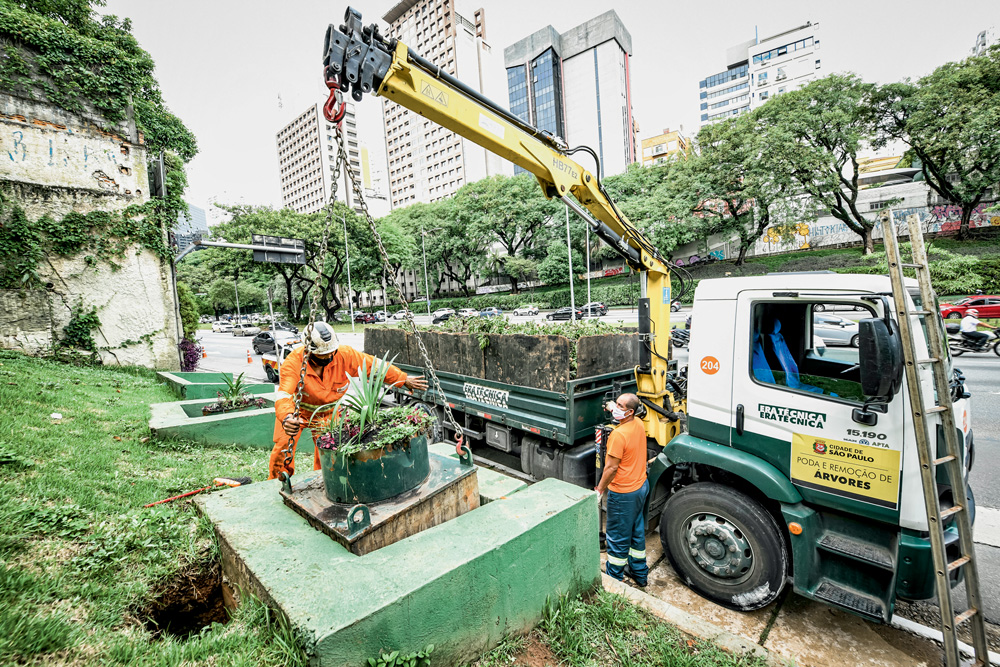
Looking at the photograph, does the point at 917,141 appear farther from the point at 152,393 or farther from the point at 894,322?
the point at 152,393

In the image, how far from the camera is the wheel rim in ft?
10.5

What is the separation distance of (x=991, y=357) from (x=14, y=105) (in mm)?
24316

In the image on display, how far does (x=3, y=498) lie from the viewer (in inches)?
101

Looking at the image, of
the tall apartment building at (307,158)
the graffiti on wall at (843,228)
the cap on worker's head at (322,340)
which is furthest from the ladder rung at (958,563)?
the tall apartment building at (307,158)

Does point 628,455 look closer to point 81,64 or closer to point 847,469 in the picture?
point 847,469

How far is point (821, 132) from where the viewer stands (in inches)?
952

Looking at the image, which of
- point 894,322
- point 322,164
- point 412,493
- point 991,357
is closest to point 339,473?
point 412,493

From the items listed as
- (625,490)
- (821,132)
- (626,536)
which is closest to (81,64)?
(625,490)

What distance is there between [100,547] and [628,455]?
3.43 m

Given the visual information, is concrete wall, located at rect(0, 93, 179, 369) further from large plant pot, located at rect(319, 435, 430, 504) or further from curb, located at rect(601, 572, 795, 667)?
curb, located at rect(601, 572, 795, 667)

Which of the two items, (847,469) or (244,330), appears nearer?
(847,469)

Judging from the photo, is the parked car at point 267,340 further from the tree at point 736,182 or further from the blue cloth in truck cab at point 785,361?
the tree at point 736,182

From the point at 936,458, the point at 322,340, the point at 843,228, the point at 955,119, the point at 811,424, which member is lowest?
the point at 936,458

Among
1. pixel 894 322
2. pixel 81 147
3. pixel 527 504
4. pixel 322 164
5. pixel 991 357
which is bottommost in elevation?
pixel 991 357
